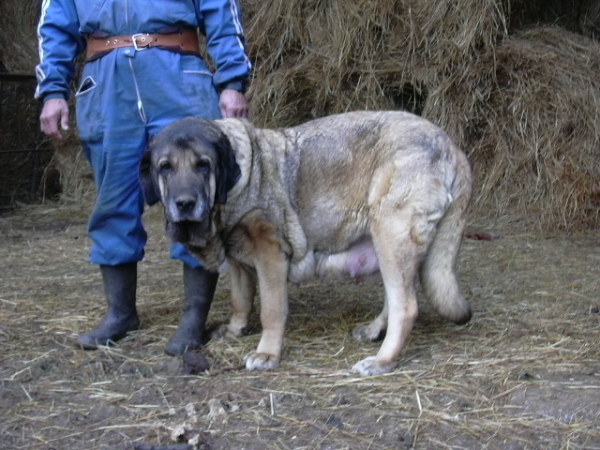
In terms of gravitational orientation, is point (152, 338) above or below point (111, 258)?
below

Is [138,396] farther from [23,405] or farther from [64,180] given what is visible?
[64,180]

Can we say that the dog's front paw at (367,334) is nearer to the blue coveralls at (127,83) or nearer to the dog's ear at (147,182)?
the blue coveralls at (127,83)

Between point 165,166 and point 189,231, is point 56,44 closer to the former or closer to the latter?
point 165,166

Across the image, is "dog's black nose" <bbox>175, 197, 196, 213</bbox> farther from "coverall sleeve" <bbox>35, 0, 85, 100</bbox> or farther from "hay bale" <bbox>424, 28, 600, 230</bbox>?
"hay bale" <bbox>424, 28, 600, 230</bbox>

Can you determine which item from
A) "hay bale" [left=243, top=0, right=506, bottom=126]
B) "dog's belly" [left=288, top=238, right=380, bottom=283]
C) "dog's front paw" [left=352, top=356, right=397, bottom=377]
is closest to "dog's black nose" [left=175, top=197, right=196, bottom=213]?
"dog's belly" [left=288, top=238, right=380, bottom=283]

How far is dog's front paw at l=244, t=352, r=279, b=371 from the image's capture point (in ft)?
13.5

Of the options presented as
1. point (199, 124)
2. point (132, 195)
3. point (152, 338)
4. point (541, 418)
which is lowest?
point (152, 338)

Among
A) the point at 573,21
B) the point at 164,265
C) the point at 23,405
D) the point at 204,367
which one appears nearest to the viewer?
the point at 23,405

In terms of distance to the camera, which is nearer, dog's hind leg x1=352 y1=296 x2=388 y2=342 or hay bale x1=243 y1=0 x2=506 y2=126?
dog's hind leg x1=352 y1=296 x2=388 y2=342

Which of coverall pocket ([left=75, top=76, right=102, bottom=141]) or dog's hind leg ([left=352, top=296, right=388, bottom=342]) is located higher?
coverall pocket ([left=75, top=76, right=102, bottom=141])

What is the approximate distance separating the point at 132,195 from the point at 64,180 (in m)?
5.66

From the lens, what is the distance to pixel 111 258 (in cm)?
462

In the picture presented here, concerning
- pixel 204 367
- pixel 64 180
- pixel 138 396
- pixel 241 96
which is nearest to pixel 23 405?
pixel 138 396

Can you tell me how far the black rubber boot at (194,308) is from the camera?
4.46 metres
